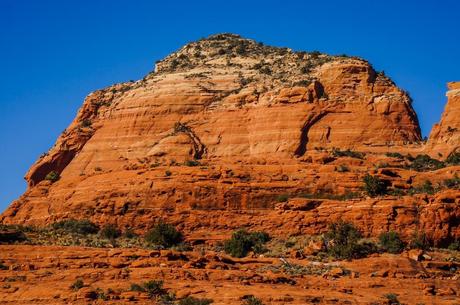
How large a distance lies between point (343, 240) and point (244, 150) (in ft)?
55.3

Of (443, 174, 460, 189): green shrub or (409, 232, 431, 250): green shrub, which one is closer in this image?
(409, 232, 431, 250): green shrub

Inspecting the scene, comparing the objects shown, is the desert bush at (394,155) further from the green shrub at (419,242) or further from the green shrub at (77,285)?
the green shrub at (77,285)

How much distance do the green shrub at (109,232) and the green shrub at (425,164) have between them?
19.6m

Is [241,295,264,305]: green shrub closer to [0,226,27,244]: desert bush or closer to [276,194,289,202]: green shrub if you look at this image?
[276,194,289,202]: green shrub

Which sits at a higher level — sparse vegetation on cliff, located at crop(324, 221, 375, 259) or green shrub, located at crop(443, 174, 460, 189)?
green shrub, located at crop(443, 174, 460, 189)

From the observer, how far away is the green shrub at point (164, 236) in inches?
2346

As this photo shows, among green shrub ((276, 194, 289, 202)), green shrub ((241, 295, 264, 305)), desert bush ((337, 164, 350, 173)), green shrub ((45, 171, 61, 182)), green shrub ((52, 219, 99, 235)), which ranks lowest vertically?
green shrub ((241, 295, 264, 305))

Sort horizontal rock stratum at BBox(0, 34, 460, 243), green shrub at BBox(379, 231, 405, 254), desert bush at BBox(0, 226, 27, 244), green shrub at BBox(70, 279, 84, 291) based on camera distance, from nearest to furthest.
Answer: green shrub at BBox(70, 279, 84, 291) → green shrub at BBox(379, 231, 405, 254) → desert bush at BBox(0, 226, 27, 244) → horizontal rock stratum at BBox(0, 34, 460, 243)

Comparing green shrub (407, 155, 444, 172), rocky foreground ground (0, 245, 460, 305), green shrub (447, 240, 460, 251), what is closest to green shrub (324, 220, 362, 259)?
rocky foreground ground (0, 245, 460, 305)

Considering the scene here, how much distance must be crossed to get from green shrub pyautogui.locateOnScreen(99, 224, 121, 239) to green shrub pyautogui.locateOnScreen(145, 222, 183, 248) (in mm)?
2398

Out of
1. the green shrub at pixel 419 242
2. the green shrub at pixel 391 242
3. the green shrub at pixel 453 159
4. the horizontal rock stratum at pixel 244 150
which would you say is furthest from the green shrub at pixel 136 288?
the green shrub at pixel 453 159

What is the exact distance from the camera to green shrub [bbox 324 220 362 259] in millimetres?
55219

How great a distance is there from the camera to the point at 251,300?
151 ft

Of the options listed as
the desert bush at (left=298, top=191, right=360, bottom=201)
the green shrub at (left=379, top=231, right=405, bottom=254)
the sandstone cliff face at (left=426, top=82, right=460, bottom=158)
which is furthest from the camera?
the sandstone cliff face at (left=426, top=82, right=460, bottom=158)
